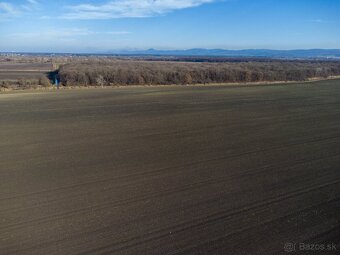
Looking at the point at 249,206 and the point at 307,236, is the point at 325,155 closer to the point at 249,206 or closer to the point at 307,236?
the point at 249,206

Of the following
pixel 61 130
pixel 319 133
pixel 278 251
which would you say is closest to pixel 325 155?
pixel 319 133

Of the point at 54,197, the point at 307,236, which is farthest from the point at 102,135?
the point at 307,236

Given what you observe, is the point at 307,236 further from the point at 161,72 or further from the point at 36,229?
the point at 161,72

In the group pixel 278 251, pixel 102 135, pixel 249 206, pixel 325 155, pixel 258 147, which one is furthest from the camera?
pixel 102 135

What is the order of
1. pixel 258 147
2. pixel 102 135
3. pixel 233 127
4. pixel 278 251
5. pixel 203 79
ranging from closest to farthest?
pixel 278 251
pixel 258 147
pixel 102 135
pixel 233 127
pixel 203 79

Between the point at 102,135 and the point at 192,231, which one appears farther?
the point at 102,135

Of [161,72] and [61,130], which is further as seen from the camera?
[161,72]
